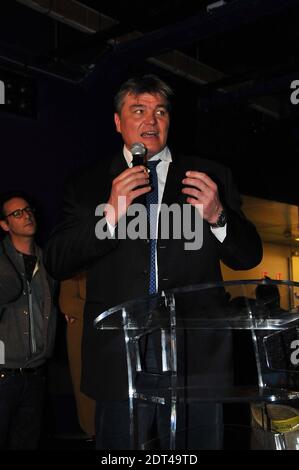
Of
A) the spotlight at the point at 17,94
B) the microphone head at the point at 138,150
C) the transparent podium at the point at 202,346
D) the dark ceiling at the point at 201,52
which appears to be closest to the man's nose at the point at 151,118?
the microphone head at the point at 138,150

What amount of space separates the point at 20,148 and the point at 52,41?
1.13 m

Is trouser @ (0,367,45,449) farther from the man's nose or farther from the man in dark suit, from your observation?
the man's nose

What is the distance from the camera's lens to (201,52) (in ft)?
22.5

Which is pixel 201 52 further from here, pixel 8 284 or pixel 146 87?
pixel 146 87


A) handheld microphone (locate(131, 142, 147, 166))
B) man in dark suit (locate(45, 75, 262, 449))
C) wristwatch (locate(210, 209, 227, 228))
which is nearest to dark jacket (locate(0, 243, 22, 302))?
man in dark suit (locate(45, 75, 262, 449))

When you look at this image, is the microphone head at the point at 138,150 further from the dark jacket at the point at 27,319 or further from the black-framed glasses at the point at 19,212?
the black-framed glasses at the point at 19,212

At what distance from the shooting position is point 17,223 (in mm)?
3721

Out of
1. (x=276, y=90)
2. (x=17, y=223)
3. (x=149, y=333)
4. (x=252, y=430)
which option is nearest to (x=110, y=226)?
(x=149, y=333)

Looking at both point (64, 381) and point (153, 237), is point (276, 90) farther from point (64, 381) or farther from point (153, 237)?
point (153, 237)

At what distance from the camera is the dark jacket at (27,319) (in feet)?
11.0

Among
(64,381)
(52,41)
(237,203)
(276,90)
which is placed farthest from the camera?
(276,90)

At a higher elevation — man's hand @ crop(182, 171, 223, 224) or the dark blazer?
man's hand @ crop(182, 171, 223, 224)

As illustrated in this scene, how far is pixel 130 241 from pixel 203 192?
33 cm

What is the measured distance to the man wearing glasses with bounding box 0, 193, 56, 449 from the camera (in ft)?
10.8
